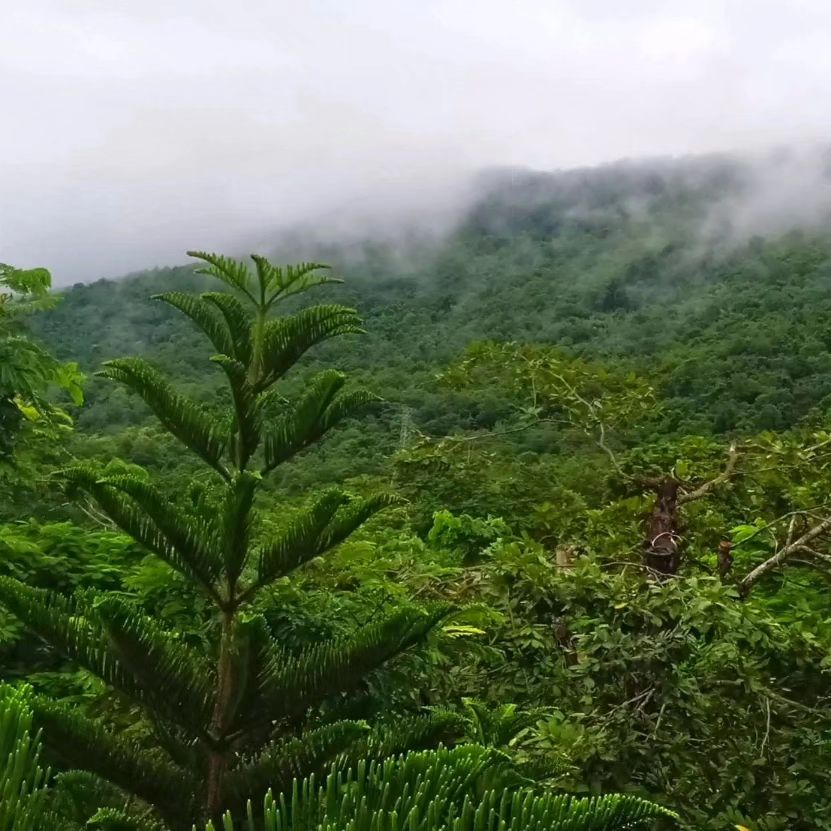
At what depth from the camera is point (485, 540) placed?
6270 mm

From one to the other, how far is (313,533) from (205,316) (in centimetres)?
83

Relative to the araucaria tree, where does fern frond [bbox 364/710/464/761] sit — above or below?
below

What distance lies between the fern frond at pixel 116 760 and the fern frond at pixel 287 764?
0.15 metres

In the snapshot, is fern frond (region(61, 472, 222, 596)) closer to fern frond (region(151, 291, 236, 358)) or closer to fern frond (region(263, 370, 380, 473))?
fern frond (region(263, 370, 380, 473))

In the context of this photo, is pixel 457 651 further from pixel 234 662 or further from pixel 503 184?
pixel 503 184

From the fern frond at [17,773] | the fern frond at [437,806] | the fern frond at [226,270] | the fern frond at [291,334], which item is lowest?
the fern frond at [437,806]

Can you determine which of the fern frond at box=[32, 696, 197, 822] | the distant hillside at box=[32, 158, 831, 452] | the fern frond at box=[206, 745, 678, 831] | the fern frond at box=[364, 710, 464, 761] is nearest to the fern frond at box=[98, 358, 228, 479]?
the fern frond at box=[32, 696, 197, 822]

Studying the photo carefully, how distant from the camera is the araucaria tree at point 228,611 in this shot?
2406 millimetres

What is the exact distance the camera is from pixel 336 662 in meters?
2.59

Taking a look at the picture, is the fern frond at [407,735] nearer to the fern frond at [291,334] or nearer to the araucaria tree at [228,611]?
the araucaria tree at [228,611]

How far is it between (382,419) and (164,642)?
20844 mm

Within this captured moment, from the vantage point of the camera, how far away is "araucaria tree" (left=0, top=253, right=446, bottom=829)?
2406 mm

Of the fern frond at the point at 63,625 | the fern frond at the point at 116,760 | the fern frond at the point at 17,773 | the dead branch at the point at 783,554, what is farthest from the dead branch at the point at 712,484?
the fern frond at the point at 17,773

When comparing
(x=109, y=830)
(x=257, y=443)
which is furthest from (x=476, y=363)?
(x=109, y=830)
